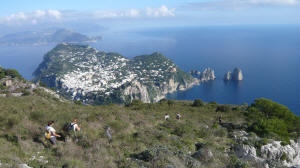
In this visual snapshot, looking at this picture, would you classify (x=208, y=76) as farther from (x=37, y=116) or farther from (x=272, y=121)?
(x=37, y=116)

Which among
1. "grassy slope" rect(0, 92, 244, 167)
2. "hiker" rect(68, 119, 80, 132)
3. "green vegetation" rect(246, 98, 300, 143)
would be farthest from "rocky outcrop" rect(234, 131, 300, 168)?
"hiker" rect(68, 119, 80, 132)

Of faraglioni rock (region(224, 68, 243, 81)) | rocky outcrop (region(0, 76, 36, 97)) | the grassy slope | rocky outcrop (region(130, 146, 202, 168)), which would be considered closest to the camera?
the grassy slope

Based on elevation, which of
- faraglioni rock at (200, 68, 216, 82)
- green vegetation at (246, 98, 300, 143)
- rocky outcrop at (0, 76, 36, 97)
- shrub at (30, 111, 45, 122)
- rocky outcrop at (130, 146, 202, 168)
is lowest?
faraglioni rock at (200, 68, 216, 82)

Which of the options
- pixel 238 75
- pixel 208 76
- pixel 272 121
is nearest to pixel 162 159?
pixel 272 121

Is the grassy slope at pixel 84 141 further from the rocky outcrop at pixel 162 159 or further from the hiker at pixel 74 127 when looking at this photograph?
the rocky outcrop at pixel 162 159

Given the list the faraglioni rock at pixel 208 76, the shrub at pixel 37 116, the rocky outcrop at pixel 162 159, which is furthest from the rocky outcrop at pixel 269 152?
the faraglioni rock at pixel 208 76

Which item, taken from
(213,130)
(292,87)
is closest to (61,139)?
(213,130)

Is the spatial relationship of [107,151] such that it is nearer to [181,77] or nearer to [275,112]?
[275,112]

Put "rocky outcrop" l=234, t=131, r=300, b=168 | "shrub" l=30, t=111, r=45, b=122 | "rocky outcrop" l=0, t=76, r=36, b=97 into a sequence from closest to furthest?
1. "shrub" l=30, t=111, r=45, b=122
2. "rocky outcrop" l=234, t=131, r=300, b=168
3. "rocky outcrop" l=0, t=76, r=36, b=97

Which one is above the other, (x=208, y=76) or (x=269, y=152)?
(x=269, y=152)

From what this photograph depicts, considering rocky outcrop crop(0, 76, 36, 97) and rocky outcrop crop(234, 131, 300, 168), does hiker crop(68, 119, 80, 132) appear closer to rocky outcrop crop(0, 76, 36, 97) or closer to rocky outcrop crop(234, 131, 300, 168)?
rocky outcrop crop(234, 131, 300, 168)
